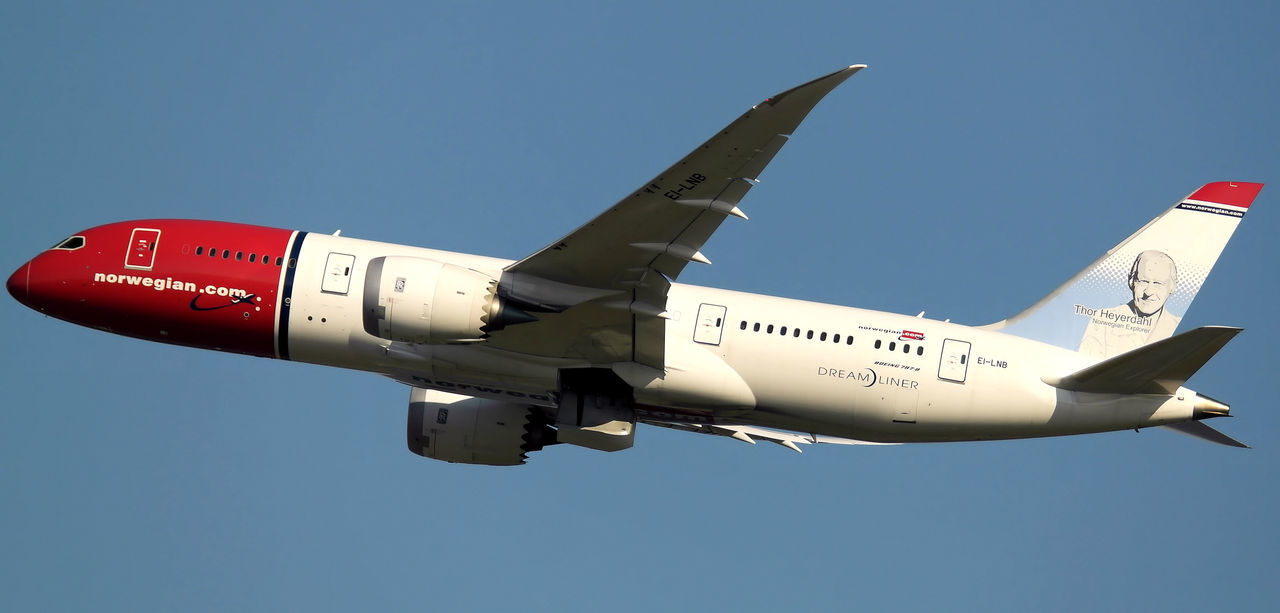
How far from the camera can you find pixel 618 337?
3050 centimetres

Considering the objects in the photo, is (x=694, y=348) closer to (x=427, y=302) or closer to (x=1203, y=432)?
(x=427, y=302)

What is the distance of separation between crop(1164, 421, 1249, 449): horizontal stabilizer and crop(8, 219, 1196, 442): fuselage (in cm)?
67

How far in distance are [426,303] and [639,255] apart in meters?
4.40

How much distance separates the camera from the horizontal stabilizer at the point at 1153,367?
2829 cm

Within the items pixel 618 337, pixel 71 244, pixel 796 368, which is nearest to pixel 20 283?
pixel 71 244

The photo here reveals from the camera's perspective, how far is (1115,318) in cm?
3294

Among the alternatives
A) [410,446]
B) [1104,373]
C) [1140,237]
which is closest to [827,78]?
[1104,373]

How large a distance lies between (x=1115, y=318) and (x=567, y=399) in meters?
12.5

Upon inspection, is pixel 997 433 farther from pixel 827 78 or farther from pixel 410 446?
pixel 410 446

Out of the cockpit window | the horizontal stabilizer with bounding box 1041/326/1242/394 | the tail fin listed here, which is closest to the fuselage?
the horizontal stabilizer with bounding box 1041/326/1242/394

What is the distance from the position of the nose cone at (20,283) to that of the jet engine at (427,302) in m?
8.76

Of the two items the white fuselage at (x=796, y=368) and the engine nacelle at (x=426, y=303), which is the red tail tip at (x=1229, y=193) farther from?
the engine nacelle at (x=426, y=303)

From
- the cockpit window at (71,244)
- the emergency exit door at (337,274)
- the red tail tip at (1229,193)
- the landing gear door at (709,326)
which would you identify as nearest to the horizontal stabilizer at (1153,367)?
the red tail tip at (1229,193)

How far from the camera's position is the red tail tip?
3366 centimetres
